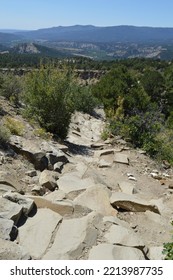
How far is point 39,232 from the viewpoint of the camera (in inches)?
202

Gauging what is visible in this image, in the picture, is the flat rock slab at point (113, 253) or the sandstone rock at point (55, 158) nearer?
the flat rock slab at point (113, 253)

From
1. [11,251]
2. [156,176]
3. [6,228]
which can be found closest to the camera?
[11,251]

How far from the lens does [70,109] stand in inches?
448

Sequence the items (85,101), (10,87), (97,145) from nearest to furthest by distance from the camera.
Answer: (97,145) → (10,87) → (85,101)

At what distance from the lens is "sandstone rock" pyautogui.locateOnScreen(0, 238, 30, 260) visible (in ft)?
14.1

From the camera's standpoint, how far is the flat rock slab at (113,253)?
4.69 meters

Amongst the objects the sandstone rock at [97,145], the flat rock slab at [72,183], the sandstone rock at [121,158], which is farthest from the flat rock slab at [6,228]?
the sandstone rock at [97,145]

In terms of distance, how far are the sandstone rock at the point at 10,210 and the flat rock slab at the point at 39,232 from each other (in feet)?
0.61

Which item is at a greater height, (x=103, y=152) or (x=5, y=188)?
(x=5, y=188)

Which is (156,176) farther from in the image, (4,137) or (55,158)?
(4,137)

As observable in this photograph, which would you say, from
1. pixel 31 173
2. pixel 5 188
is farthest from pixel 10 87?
pixel 5 188

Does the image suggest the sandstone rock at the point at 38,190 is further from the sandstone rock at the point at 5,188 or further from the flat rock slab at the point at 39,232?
the flat rock slab at the point at 39,232

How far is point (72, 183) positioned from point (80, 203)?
988 millimetres
